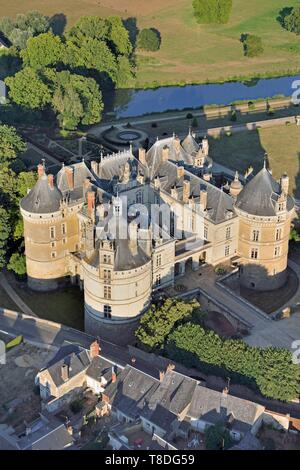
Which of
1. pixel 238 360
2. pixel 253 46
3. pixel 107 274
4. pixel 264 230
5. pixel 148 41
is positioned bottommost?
pixel 238 360

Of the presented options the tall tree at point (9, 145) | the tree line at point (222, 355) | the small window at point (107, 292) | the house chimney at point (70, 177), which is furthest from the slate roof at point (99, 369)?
the tall tree at point (9, 145)

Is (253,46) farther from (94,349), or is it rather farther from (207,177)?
(94,349)

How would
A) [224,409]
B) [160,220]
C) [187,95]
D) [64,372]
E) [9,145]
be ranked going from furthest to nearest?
[187,95]
[9,145]
[160,220]
[64,372]
[224,409]

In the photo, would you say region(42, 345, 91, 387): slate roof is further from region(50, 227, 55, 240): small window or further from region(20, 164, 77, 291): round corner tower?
region(50, 227, 55, 240): small window

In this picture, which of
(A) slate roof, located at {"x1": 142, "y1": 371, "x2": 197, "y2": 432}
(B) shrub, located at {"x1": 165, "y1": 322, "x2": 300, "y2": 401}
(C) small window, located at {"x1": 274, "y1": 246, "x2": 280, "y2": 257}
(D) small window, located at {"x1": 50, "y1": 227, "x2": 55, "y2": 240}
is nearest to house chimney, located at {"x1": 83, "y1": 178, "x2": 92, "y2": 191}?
(D) small window, located at {"x1": 50, "y1": 227, "x2": 55, "y2": 240}

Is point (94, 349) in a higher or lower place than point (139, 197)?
lower

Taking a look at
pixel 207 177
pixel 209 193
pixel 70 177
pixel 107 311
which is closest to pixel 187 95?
pixel 207 177

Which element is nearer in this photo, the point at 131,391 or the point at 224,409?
the point at 224,409

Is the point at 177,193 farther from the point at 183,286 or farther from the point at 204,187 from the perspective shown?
the point at 183,286

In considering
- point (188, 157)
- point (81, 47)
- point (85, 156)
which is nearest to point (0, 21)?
point (81, 47)
